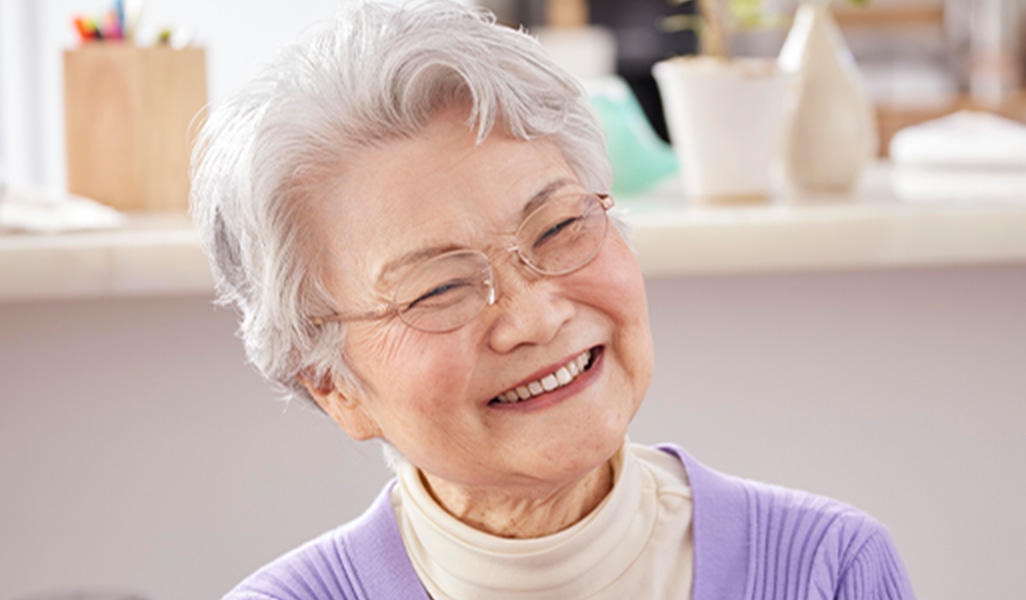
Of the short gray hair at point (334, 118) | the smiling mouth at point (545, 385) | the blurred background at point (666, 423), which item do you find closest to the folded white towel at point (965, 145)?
the blurred background at point (666, 423)

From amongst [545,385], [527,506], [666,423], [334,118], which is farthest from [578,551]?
[666,423]

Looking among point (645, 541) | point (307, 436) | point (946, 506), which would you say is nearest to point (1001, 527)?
point (946, 506)

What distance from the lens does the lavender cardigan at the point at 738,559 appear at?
1.14 metres

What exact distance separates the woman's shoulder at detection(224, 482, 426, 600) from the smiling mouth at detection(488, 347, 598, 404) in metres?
0.24

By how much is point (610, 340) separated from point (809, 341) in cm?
85

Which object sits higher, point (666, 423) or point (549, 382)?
point (549, 382)

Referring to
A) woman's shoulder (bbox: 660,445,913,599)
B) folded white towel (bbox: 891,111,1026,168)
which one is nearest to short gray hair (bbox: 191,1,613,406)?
woman's shoulder (bbox: 660,445,913,599)

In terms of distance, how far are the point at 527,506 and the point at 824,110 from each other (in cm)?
104

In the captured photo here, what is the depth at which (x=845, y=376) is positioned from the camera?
5.98ft

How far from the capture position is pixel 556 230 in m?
1.04

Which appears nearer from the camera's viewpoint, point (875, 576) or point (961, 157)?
point (875, 576)

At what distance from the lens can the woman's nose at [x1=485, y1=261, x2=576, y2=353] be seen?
99 cm

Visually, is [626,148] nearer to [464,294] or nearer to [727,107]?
[727,107]

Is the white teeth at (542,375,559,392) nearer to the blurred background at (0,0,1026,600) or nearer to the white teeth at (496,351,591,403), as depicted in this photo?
the white teeth at (496,351,591,403)
